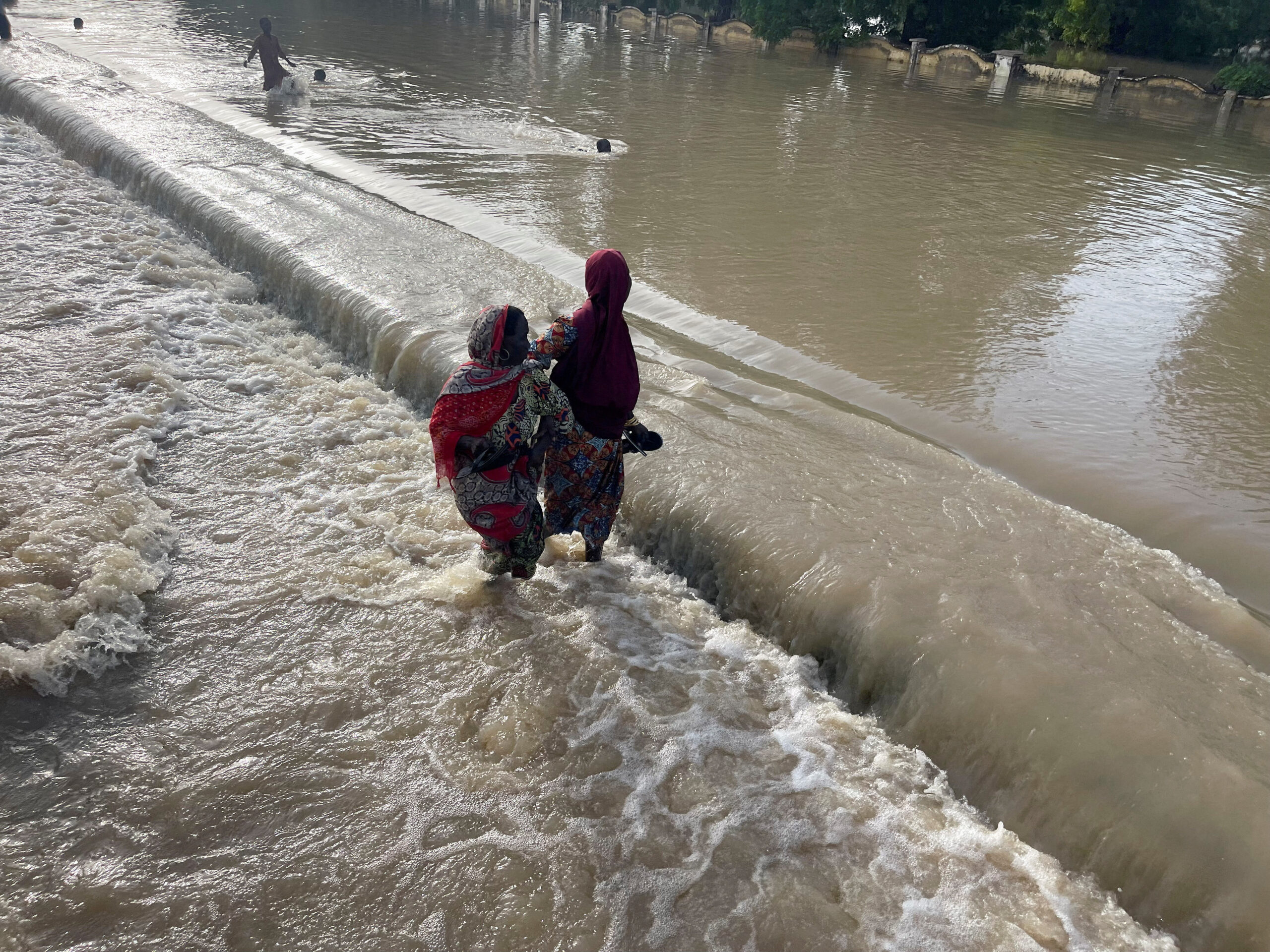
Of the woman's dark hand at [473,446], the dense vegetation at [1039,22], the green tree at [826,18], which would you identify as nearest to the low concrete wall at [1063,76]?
the dense vegetation at [1039,22]

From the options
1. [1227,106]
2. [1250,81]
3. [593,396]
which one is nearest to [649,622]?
[593,396]

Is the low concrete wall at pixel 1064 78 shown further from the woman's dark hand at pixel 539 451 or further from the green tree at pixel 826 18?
the woman's dark hand at pixel 539 451

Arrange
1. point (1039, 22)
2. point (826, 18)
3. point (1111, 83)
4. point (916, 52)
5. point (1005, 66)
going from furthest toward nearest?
point (826, 18)
point (1039, 22)
point (916, 52)
point (1005, 66)
point (1111, 83)

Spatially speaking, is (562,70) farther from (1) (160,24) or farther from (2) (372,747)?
(2) (372,747)

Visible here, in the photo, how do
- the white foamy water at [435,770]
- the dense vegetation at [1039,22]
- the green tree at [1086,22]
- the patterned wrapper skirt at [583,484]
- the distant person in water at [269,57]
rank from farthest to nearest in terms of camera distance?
1. the green tree at [1086,22]
2. the dense vegetation at [1039,22]
3. the distant person in water at [269,57]
4. the patterned wrapper skirt at [583,484]
5. the white foamy water at [435,770]

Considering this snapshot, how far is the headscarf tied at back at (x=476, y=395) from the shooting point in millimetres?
3295

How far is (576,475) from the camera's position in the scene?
149 inches

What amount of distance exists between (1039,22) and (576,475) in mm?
28569

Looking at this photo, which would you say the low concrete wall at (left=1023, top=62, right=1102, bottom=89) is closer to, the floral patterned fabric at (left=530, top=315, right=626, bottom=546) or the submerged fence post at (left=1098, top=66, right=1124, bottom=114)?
the submerged fence post at (left=1098, top=66, right=1124, bottom=114)

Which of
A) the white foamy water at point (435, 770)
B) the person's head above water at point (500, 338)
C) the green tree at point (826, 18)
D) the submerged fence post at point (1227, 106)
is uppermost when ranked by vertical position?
the green tree at point (826, 18)

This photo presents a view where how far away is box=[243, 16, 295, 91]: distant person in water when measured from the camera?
14.1 meters

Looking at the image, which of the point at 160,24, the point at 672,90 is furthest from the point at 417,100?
the point at 160,24

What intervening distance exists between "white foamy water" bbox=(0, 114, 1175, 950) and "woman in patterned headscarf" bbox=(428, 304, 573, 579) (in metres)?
0.61

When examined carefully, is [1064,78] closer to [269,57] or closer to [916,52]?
[916,52]
